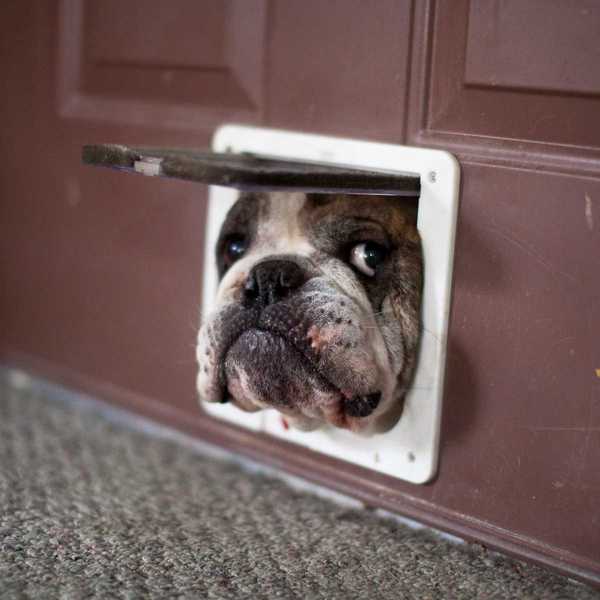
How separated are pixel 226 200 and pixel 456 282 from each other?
1.16 feet

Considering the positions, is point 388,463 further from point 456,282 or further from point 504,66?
point 504,66

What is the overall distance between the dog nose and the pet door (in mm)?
111

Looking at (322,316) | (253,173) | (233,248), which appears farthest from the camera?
(233,248)

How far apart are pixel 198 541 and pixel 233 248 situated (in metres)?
0.37

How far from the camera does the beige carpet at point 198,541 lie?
1.00m

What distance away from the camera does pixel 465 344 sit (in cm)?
108

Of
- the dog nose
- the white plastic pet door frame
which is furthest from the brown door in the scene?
the dog nose

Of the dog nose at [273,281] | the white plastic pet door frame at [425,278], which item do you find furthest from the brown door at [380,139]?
the dog nose at [273,281]

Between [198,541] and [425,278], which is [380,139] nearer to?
[425,278]

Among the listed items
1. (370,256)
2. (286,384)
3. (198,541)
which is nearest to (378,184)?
(370,256)

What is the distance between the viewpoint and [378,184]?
105 centimetres

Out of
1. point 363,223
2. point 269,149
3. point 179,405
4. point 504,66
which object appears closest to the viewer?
point 504,66

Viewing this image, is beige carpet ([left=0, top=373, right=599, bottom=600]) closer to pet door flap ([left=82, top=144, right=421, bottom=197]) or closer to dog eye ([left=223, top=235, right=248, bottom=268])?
dog eye ([left=223, top=235, right=248, bottom=268])

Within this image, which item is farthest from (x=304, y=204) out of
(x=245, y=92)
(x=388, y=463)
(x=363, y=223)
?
(x=388, y=463)
